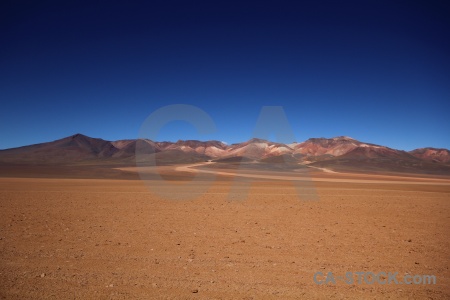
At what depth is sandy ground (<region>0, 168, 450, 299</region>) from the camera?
5363mm

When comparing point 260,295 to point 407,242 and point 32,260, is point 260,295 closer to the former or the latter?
point 32,260

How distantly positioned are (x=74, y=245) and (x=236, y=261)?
4.49 meters

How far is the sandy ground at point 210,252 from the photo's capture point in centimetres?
536

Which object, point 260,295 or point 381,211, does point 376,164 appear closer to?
point 381,211

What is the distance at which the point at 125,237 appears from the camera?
8.85 metres

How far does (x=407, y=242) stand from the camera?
8.74 meters

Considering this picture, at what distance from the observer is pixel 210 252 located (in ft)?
24.9

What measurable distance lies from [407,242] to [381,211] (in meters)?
6.15

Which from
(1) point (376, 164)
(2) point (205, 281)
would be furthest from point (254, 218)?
(1) point (376, 164)

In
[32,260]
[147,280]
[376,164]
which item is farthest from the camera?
[376,164]

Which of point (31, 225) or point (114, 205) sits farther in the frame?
point (114, 205)

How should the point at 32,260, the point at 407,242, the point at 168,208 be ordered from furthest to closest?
the point at 168,208, the point at 407,242, the point at 32,260

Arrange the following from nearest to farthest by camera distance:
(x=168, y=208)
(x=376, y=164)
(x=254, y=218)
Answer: (x=254, y=218), (x=168, y=208), (x=376, y=164)

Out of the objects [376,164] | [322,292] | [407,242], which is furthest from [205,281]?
[376,164]
